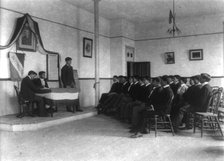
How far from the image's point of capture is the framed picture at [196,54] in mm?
10797

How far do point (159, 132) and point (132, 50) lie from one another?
723 cm

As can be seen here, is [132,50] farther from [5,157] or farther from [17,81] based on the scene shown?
[5,157]

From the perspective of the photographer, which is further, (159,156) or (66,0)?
(66,0)

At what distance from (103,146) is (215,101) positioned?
2642 mm

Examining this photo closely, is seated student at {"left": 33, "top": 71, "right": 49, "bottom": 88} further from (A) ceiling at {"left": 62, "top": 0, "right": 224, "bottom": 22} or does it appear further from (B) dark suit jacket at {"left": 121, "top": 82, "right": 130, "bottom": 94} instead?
(A) ceiling at {"left": 62, "top": 0, "right": 224, "bottom": 22}

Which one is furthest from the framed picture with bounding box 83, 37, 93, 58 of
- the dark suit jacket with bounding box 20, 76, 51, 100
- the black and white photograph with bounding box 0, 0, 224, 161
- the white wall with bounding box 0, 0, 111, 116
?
the dark suit jacket with bounding box 20, 76, 51, 100

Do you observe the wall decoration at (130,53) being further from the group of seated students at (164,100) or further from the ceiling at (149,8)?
the group of seated students at (164,100)

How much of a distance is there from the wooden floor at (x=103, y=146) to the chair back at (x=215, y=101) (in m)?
0.53

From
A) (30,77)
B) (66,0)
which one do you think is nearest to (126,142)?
(30,77)

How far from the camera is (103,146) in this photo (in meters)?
4.25

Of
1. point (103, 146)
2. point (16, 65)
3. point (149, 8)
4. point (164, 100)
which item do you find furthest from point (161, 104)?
point (149, 8)

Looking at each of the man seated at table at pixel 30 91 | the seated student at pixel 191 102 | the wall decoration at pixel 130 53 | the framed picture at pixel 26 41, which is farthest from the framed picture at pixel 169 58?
the man seated at table at pixel 30 91

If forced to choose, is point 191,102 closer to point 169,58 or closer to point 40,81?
point 40,81

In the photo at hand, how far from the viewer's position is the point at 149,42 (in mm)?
11914
